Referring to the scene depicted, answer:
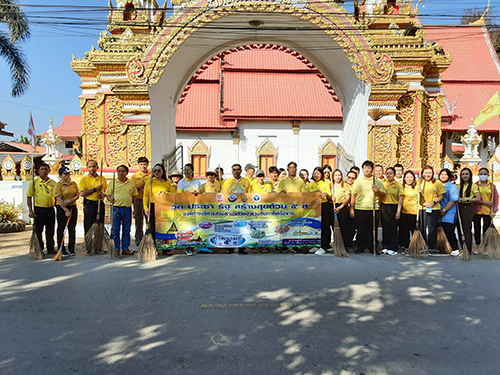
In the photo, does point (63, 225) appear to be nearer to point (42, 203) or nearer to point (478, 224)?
point (42, 203)

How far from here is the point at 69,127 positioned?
37.0 meters

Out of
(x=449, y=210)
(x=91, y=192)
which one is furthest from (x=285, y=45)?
(x=91, y=192)

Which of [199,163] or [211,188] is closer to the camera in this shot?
[211,188]

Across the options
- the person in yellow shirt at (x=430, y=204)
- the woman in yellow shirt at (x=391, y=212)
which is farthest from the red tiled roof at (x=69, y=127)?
the person in yellow shirt at (x=430, y=204)

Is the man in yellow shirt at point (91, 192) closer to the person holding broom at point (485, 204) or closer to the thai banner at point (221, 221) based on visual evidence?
the thai banner at point (221, 221)

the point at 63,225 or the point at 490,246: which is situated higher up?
the point at 63,225

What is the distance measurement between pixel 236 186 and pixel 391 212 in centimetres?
292

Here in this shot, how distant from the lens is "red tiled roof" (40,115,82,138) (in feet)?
117

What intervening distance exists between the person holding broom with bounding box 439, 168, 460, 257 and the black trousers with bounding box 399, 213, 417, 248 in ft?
1.67

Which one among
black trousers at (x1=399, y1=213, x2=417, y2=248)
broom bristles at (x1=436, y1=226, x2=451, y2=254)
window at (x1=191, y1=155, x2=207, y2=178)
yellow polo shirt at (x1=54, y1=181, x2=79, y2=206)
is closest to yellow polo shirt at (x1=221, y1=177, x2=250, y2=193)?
yellow polo shirt at (x1=54, y1=181, x2=79, y2=206)

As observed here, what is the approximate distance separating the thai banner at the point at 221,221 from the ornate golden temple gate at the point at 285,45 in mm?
3802

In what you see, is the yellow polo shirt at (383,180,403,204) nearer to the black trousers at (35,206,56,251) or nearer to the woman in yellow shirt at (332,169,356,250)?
the woman in yellow shirt at (332,169,356,250)

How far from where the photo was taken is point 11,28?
12852 millimetres

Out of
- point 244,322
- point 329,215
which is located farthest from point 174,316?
point 329,215
